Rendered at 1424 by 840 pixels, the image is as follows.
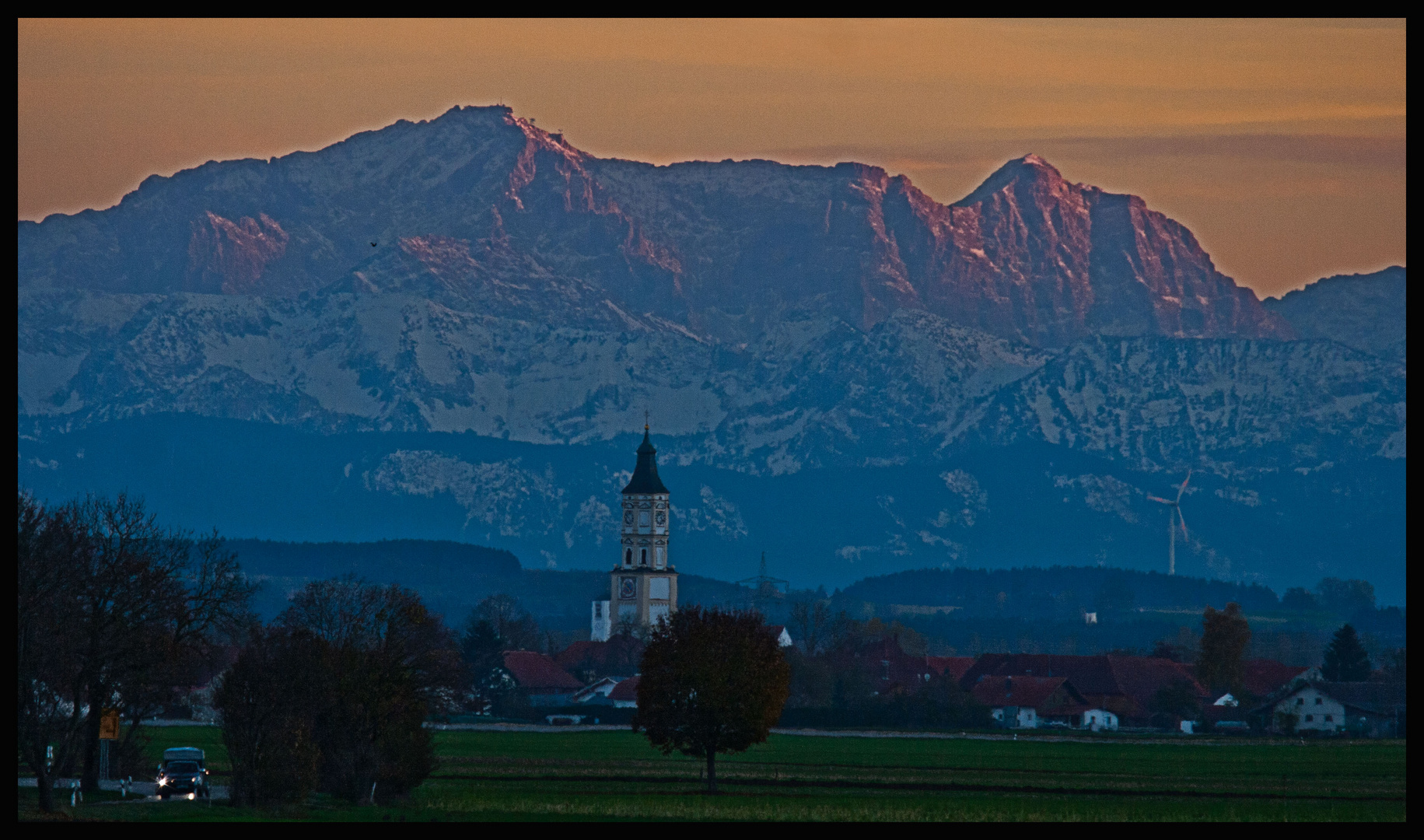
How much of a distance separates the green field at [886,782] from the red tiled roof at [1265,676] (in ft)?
172

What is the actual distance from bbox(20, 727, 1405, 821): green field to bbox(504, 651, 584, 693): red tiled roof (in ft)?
196

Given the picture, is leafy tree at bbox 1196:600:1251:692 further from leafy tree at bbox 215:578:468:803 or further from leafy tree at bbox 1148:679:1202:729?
leafy tree at bbox 215:578:468:803

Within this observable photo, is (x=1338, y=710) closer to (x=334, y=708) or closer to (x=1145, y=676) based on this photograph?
(x=1145, y=676)

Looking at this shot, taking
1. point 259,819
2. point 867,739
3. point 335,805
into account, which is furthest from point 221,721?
point 867,739

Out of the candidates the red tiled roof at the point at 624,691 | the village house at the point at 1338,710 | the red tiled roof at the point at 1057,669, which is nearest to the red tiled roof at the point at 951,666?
the red tiled roof at the point at 1057,669

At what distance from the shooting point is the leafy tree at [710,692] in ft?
278

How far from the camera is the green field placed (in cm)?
6600

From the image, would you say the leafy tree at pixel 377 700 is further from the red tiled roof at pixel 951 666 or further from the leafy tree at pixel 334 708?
the red tiled roof at pixel 951 666

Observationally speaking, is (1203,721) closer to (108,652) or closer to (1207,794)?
(1207,794)

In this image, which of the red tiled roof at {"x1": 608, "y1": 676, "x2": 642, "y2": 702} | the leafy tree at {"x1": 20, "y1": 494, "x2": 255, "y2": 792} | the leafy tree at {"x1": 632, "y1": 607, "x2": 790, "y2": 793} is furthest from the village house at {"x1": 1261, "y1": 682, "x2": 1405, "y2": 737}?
the leafy tree at {"x1": 20, "y1": 494, "x2": 255, "y2": 792}

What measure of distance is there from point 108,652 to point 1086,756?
5341 centimetres
